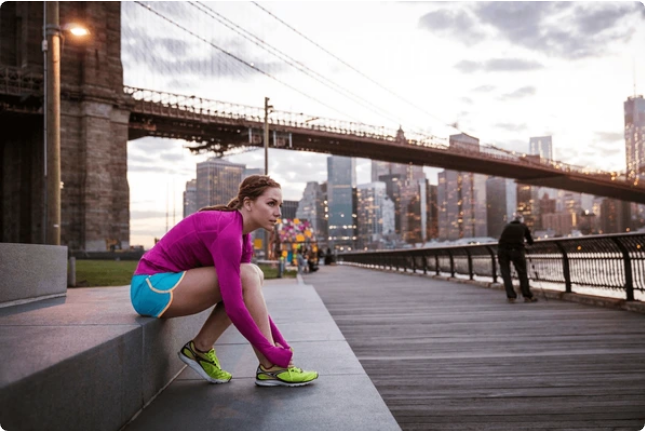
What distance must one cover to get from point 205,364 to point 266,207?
85 centimetres

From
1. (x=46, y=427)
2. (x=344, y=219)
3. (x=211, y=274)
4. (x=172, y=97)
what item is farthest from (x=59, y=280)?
(x=344, y=219)

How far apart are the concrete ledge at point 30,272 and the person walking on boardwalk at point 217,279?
52.3 inches

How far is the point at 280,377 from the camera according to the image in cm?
274

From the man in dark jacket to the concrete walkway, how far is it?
5.56 metres

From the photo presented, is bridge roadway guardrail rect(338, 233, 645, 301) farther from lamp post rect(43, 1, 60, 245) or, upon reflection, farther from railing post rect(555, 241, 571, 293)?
lamp post rect(43, 1, 60, 245)

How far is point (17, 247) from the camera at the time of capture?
377cm

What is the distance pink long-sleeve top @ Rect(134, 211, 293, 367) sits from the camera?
2604 mm

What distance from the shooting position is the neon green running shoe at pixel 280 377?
2.75m

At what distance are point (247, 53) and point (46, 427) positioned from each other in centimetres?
4958

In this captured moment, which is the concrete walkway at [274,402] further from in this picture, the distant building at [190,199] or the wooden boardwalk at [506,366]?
the distant building at [190,199]

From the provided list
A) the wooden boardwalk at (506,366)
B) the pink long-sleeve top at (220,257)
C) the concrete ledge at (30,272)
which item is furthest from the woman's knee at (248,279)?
the concrete ledge at (30,272)

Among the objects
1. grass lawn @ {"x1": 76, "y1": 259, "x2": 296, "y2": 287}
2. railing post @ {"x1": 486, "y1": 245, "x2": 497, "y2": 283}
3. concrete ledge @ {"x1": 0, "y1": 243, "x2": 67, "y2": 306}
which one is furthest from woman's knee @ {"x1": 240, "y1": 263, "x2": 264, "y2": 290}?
railing post @ {"x1": 486, "y1": 245, "x2": 497, "y2": 283}

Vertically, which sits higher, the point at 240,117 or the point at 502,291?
the point at 240,117

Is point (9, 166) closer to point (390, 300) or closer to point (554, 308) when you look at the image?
point (390, 300)
